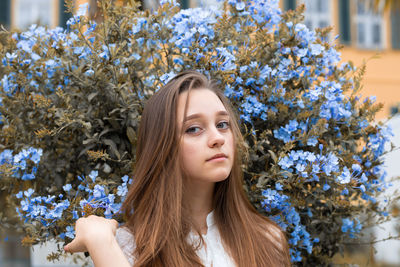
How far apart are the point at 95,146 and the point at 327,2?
31.8ft

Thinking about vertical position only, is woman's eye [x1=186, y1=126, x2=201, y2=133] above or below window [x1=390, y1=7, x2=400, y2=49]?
below

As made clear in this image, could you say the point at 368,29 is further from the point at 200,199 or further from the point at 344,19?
the point at 200,199

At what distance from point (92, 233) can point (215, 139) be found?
47 centimetres

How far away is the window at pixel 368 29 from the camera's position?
10.9 meters

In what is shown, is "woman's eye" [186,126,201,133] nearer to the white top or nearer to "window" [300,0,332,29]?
the white top

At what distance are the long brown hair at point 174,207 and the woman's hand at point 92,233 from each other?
0.39 feet

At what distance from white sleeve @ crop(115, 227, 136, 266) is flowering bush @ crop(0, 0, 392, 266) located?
18cm

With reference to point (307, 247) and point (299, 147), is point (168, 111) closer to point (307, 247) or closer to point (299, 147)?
point (299, 147)

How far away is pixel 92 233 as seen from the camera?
1.55 meters

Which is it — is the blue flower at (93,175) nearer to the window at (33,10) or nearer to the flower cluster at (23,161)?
the flower cluster at (23,161)

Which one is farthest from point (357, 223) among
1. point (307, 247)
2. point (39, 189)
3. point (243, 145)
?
point (39, 189)

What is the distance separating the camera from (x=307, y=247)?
2.11 meters

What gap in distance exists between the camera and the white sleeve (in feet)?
5.38

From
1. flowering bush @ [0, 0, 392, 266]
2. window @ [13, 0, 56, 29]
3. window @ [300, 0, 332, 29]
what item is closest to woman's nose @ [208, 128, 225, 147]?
flowering bush @ [0, 0, 392, 266]
